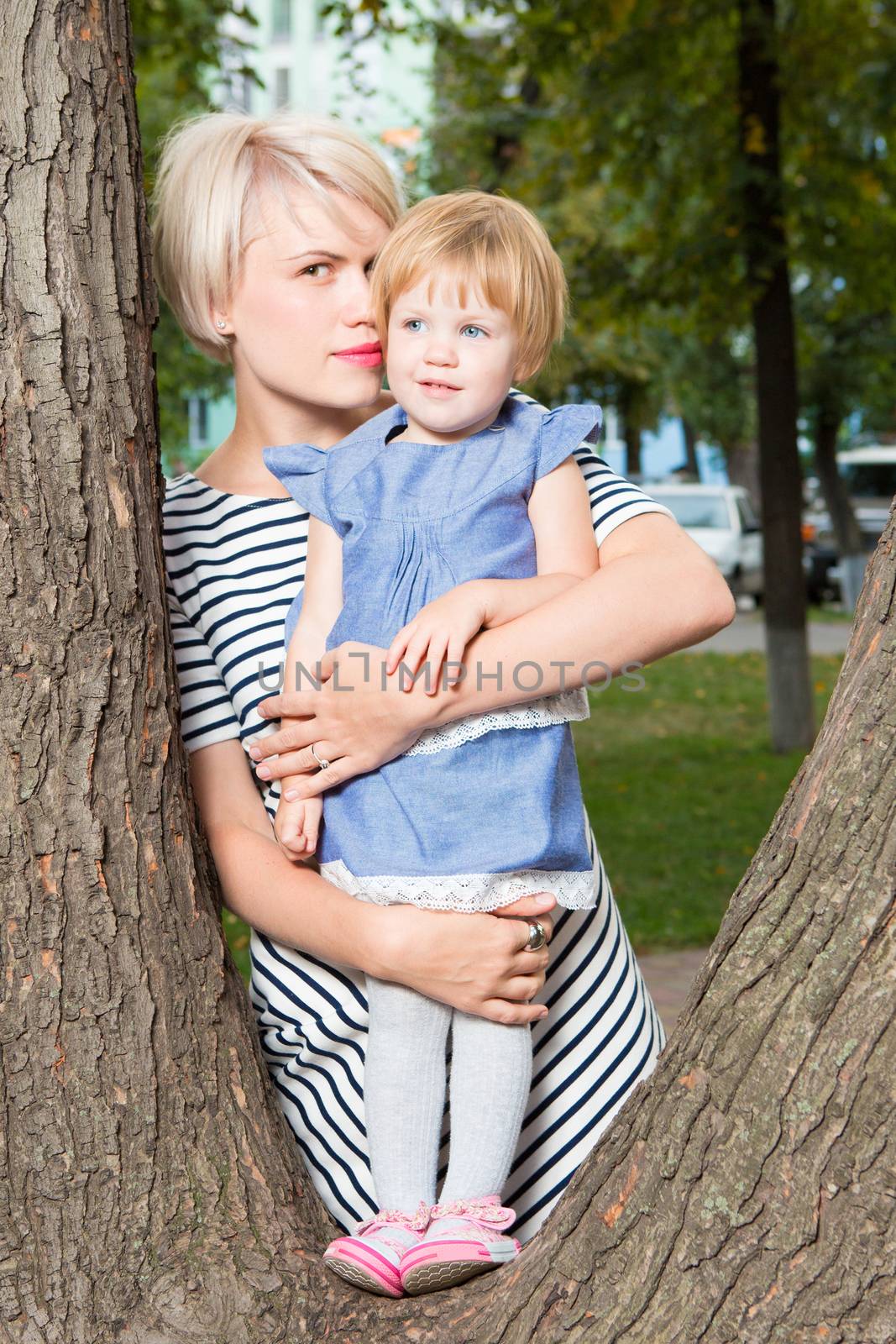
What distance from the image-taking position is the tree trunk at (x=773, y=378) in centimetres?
885

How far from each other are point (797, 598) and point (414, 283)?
8081 mm

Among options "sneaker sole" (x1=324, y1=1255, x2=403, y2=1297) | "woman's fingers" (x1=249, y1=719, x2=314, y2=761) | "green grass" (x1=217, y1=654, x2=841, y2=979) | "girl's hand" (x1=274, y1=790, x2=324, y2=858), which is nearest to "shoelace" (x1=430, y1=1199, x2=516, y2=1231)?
"sneaker sole" (x1=324, y1=1255, x2=403, y2=1297)

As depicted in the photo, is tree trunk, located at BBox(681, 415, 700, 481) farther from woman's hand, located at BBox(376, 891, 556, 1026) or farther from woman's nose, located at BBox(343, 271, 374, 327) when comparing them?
woman's hand, located at BBox(376, 891, 556, 1026)

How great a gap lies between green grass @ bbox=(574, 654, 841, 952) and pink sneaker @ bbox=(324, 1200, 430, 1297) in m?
4.52

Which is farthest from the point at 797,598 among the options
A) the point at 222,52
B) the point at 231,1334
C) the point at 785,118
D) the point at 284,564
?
the point at 231,1334

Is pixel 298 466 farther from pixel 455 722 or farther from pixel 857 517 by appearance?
pixel 857 517

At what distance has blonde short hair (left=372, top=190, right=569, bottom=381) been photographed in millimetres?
1941

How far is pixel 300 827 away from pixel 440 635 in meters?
0.35

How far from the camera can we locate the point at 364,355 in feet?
6.89

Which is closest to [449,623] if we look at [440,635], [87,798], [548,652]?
[440,635]

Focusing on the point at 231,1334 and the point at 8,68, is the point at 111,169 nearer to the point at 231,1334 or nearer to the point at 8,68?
the point at 8,68

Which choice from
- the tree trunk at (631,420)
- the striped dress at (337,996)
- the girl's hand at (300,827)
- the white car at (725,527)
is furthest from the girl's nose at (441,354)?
the tree trunk at (631,420)

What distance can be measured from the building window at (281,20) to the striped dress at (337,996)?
155ft

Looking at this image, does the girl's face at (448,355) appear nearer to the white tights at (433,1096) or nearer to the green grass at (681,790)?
the white tights at (433,1096)
